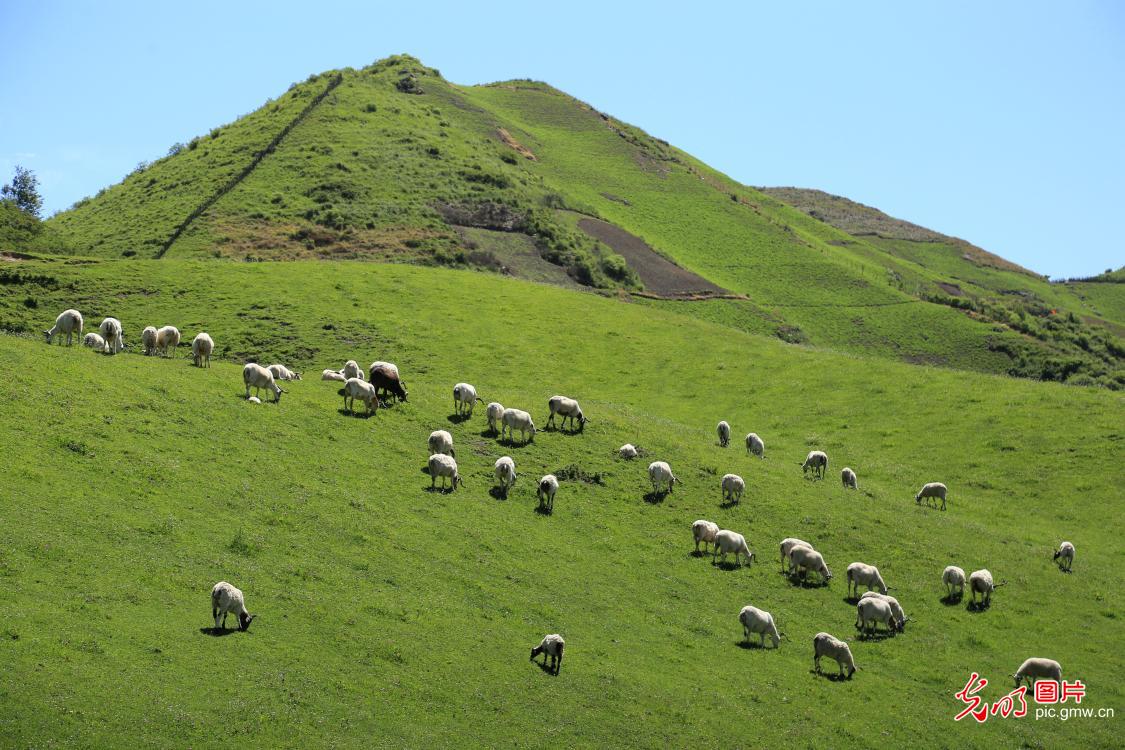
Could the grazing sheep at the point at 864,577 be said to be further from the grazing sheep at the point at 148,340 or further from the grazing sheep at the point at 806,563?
the grazing sheep at the point at 148,340

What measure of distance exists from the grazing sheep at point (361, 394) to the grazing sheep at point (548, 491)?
9107 mm

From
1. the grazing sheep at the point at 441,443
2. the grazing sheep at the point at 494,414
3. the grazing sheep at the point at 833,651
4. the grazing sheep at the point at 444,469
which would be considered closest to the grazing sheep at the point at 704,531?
the grazing sheep at the point at 833,651

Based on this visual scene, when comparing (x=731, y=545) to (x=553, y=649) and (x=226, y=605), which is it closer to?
(x=553, y=649)

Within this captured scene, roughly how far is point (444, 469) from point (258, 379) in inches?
379

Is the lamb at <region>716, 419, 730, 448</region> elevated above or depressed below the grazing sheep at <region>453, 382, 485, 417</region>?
below

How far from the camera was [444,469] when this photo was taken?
36.9 m

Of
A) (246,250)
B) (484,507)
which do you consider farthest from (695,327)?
(484,507)

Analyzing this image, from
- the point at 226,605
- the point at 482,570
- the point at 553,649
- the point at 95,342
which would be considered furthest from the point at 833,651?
the point at 95,342

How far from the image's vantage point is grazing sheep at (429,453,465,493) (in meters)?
36.8

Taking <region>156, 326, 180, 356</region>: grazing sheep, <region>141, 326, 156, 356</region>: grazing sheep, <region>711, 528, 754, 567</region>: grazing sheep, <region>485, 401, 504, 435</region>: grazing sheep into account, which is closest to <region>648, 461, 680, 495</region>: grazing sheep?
<region>711, 528, 754, 567</region>: grazing sheep

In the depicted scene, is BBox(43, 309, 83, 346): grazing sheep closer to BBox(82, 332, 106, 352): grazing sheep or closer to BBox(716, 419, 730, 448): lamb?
BBox(82, 332, 106, 352): grazing sheep

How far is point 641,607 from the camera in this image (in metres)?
31.5

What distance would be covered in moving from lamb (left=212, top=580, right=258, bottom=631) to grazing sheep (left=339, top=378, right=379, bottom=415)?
1838cm

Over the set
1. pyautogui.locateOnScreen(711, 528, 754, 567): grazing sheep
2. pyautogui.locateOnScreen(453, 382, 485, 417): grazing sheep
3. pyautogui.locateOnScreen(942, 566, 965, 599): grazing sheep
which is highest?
pyautogui.locateOnScreen(453, 382, 485, 417): grazing sheep
